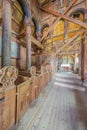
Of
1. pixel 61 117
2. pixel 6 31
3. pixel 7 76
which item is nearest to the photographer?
pixel 7 76

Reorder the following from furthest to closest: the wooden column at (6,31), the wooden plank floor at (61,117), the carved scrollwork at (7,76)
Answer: the wooden column at (6,31) < the wooden plank floor at (61,117) < the carved scrollwork at (7,76)

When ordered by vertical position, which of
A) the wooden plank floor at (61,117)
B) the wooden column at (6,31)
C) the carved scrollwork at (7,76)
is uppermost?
the wooden column at (6,31)

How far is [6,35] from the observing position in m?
2.75

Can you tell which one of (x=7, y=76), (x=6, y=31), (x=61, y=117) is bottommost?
(x=61, y=117)

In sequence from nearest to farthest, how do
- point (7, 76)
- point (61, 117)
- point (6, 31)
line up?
point (7, 76)
point (61, 117)
point (6, 31)

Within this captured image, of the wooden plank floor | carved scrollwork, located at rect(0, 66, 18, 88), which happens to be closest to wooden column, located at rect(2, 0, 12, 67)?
carved scrollwork, located at rect(0, 66, 18, 88)

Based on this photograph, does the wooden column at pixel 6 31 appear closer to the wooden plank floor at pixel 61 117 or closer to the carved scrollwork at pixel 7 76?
the carved scrollwork at pixel 7 76

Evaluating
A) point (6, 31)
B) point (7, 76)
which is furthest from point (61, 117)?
point (6, 31)

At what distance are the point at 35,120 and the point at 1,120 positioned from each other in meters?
1.01

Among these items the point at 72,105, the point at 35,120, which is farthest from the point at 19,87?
the point at 72,105

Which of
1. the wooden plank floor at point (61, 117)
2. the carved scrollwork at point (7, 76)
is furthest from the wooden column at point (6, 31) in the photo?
the wooden plank floor at point (61, 117)

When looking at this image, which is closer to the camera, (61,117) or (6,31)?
(61,117)

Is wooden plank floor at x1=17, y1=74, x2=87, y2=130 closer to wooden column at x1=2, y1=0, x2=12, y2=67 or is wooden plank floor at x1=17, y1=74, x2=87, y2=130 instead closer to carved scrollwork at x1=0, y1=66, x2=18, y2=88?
carved scrollwork at x1=0, y1=66, x2=18, y2=88

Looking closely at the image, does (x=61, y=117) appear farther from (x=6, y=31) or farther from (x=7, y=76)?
(x=6, y=31)
